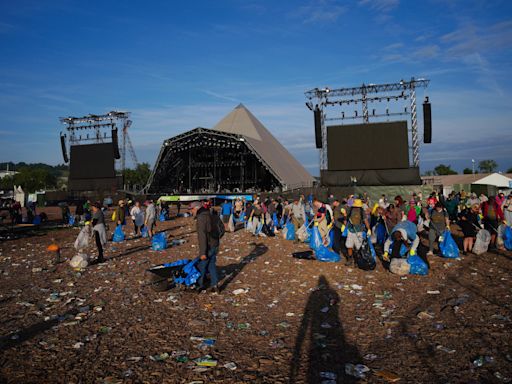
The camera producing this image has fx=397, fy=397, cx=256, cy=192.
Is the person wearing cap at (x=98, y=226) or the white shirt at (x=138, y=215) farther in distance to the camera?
the white shirt at (x=138, y=215)

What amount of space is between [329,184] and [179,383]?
26679 mm

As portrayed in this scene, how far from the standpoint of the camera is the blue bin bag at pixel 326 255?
911 cm

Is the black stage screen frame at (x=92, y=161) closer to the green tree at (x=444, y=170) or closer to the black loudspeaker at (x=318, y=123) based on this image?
the black loudspeaker at (x=318, y=123)

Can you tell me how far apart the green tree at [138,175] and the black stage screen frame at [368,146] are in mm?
54331

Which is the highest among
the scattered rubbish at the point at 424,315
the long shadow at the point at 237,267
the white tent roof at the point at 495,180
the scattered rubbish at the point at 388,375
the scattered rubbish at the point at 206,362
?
the white tent roof at the point at 495,180

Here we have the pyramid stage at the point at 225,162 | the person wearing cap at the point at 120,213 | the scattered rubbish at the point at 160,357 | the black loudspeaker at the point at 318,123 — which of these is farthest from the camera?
the pyramid stage at the point at 225,162

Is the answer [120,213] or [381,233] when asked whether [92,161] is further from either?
[381,233]

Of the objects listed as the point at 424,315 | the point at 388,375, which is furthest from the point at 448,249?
the point at 388,375

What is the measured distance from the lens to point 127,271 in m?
8.48

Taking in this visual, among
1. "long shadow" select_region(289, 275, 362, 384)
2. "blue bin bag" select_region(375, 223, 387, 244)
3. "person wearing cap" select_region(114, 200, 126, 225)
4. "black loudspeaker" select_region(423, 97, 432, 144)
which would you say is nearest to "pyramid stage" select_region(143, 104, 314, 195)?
"black loudspeaker" select_region(423, 97, 432, 144)

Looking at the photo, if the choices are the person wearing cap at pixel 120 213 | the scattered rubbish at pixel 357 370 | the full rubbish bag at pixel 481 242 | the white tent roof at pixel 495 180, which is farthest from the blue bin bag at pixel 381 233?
the white tent roof at pixel 495 180

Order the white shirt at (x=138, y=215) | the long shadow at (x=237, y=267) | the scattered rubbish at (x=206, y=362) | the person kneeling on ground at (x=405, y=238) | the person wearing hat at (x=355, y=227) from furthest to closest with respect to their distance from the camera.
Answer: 1. the white shirt at (x=138, y=215)
2. the person wearing hat at (x=355, y=227)
3. the person kneeling on ground at (x=405, y=238)
4. the long shadow at (x=237, y=267)
5. the scattered rubbish at (x=206, y=362)

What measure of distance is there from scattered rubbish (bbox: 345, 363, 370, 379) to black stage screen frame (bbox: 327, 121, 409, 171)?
26054 mm

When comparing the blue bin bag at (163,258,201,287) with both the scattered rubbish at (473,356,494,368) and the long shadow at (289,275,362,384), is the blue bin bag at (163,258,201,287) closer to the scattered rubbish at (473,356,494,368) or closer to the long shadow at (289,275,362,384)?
the long shadow at (289,275,362,384)
